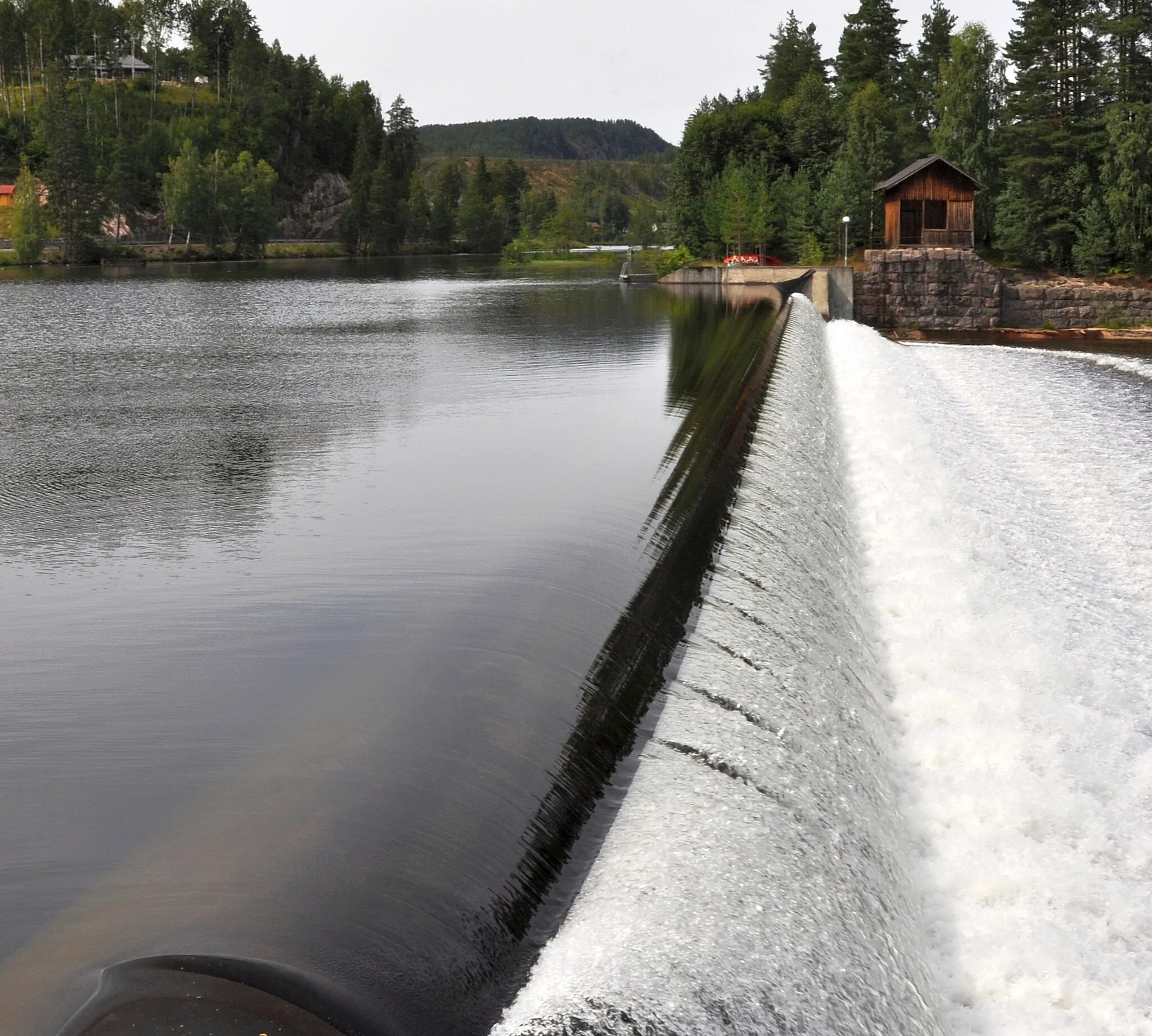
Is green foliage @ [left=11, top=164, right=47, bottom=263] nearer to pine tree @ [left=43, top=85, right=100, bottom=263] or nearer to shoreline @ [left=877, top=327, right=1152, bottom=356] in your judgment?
pine tree @ [left=43, top=85, right=100, bottom=263]

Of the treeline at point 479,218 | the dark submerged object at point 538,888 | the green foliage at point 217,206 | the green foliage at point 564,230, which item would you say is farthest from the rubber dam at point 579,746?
the green foliage at point 564,230

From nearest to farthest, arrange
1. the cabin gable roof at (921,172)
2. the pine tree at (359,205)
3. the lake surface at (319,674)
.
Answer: the lake surface at (319,674) → the cabin gable roof at (921,172) → the pine tree at (359,205)

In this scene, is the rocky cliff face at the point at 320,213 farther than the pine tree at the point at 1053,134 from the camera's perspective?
Yes

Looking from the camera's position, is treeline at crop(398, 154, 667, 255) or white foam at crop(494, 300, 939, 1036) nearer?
white foam at crop(494, 300, 939, 1036)

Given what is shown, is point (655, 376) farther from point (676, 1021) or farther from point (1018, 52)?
point (1018, 52)

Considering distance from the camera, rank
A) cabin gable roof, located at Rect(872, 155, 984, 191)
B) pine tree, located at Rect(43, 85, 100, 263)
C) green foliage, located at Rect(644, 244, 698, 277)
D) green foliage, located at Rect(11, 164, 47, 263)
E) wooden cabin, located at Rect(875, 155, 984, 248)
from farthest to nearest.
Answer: pine tree, located at Rect(43, 85, 100, 263)
green foliage, located at Rect(11, 164, 47, 263)
green foliage, located at Rect(644, 244, 698, 277)
wooden cabin, located at Rect(875, 155, 984, 248)
cabin gable roof, located at Rect(872, 155, 984, 191)

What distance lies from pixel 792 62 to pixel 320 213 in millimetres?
63606

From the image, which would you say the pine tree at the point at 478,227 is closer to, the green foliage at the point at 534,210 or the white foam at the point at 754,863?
the green foliage at the point at 534,210

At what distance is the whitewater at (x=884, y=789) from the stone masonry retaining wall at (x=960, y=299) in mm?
22334

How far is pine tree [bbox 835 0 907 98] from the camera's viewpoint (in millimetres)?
57531

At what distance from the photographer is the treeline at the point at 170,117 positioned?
3401 inches

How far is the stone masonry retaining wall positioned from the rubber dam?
22.0 m

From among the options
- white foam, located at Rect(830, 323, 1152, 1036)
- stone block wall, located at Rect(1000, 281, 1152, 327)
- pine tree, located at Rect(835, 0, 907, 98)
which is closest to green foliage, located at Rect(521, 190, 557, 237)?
pine tree, located at Rect(835, 0, 907, 98)

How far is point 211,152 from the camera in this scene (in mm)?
109625
